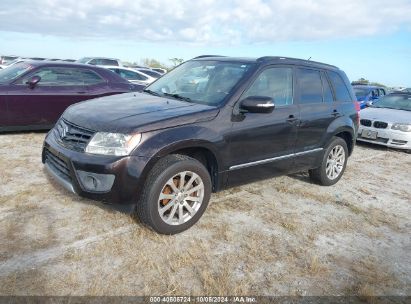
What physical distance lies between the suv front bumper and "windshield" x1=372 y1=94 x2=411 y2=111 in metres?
8.97

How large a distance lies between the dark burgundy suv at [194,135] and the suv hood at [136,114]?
1cm

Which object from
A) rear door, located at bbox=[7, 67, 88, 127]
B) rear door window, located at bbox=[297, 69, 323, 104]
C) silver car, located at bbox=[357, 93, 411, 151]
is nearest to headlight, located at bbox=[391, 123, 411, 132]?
silver car, located at bbox=[357, 93, 411, 151]

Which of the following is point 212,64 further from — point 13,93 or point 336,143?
point 13,93

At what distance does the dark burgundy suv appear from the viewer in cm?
333

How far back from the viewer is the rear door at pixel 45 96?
272 inches

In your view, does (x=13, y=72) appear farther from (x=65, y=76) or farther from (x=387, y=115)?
(x=387, y=115)

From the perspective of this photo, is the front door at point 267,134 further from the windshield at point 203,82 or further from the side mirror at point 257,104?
the windshield at point 203,82

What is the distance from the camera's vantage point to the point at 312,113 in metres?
4.91

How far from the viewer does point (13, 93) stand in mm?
6844

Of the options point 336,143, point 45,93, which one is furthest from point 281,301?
point 45,93

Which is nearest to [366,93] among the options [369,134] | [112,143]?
[369,134]

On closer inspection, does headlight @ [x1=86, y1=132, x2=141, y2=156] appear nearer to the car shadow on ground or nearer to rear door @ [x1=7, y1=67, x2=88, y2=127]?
rear door @ [x1=7, y1=67, x2=88, y2=127]

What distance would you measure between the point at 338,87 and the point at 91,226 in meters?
4.03

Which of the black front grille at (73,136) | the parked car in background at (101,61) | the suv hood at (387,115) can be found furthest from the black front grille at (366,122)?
the parked car in background at (101,61)
